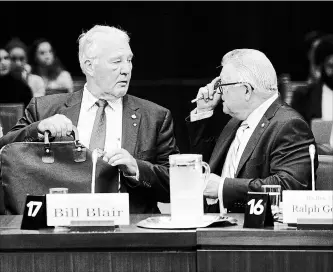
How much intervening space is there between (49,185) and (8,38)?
Result: 588cm

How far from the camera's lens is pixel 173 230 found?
2.51 metres

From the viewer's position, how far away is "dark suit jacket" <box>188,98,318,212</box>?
3.14 meters

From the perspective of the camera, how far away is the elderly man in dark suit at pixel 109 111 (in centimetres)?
355

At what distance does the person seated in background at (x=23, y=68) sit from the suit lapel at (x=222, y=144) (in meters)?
3.44

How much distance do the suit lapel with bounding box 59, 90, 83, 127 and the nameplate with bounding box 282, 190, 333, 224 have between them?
1357mm

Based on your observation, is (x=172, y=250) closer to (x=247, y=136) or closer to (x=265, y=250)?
(x=265, y=250)

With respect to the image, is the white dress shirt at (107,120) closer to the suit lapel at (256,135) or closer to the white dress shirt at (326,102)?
the suit lapel at (256,135)

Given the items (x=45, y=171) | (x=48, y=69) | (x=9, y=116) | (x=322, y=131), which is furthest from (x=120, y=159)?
(x=48, y=69)

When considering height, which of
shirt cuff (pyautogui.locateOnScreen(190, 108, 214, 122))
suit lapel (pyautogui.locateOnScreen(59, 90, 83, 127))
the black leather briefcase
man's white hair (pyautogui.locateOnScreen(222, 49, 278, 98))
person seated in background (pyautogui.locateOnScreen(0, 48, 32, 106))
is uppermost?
person seated in background (pyautogui.locateOnScreen(0, 48, 32, 106))

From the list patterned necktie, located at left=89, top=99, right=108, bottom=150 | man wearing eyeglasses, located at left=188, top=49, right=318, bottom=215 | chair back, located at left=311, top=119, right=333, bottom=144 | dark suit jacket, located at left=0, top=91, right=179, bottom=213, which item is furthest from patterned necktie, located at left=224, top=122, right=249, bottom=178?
chair back, located at left=311, top=119, right=333, bottom=144

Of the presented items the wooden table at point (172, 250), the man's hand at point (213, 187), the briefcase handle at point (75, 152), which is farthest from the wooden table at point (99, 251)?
the man's hand at point (213, 187)

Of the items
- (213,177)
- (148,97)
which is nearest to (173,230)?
(213,177)

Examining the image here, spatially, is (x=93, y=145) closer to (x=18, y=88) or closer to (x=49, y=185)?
(x=49, y=185)

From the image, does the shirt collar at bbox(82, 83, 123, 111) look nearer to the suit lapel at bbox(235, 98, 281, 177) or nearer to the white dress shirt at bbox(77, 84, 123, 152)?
the white dress shirt at bbox(77, 84, 123, 152)
